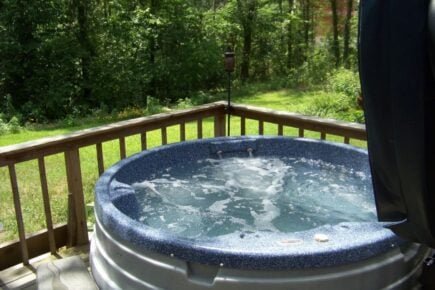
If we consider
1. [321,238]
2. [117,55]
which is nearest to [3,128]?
[117,55]

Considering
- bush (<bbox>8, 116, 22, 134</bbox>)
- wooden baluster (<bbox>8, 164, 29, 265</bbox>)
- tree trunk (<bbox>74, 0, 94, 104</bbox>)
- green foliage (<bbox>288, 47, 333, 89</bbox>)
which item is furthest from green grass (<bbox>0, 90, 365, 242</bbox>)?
green foliage (<bbox>288, 47, 333, 89</bbox>)

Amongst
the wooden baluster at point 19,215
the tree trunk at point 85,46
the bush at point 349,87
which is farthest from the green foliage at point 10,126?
A: the bush at point 349,87

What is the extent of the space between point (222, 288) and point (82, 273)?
0.74 metres

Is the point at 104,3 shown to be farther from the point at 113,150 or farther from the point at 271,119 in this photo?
the point at 271,119

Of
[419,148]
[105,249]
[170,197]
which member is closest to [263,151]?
[170,197]

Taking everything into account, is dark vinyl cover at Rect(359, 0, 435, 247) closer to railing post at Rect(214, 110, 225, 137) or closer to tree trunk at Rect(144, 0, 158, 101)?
railing post at Rect(214, 110, 225, 137)

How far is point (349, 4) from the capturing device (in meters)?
13.6

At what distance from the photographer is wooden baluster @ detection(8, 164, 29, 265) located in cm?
269

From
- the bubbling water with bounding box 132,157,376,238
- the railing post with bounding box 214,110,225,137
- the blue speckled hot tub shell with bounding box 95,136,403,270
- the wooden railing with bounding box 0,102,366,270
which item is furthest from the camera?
the railing post with bounding box 214,110,225,137

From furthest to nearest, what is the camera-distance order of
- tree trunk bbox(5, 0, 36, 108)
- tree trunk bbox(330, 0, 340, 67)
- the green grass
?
tree trunk bbox(330, 0, 340, 67) → tree trunk bbox(5, 0, 36, 108) → the green grass

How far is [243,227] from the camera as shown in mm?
2871

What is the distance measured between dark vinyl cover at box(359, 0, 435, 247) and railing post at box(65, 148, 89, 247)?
2476mm

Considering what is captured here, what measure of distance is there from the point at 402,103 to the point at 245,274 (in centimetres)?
130

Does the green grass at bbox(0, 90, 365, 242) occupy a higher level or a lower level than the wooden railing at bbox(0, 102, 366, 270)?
lower
